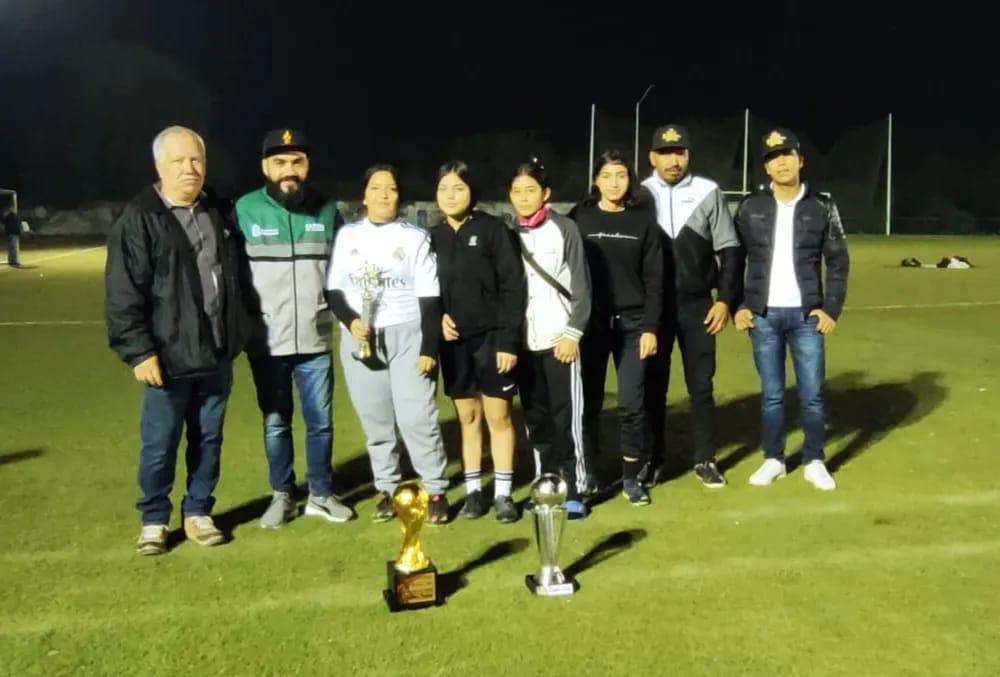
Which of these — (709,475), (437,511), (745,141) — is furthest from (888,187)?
(437,511)

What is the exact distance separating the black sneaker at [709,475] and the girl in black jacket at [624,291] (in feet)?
1.40

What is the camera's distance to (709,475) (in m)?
5.70

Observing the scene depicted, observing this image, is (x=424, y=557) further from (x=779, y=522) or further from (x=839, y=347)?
(x=839, y=347)

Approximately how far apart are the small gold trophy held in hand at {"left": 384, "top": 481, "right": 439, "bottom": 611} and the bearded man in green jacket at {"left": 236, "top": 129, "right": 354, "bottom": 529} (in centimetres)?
117

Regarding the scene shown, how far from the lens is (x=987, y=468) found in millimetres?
5984

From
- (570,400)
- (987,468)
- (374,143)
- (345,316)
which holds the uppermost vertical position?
(374,143)

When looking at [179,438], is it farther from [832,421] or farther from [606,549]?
[832,421]

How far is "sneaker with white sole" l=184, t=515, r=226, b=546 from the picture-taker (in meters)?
4.71

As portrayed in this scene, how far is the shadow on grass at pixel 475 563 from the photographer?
418 centimetres

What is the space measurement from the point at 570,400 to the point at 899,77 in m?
51.0

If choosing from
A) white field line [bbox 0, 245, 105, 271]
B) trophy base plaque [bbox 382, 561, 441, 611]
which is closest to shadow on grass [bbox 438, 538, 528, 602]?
trophy base plaque [bbox 382, 561, 441, 611]

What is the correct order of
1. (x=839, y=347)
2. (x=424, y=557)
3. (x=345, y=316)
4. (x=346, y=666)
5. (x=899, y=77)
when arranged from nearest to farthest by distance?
(x=346, y=666) → (x=424, y=557) → (x=345, y=316) → (x=839, y=347) → (x=899, y=77)

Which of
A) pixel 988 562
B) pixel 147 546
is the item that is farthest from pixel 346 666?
pixel 988 562

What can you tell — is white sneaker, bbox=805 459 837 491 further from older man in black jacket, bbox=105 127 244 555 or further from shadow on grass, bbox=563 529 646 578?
older man in black jacket, bbox=105 127 244 555
